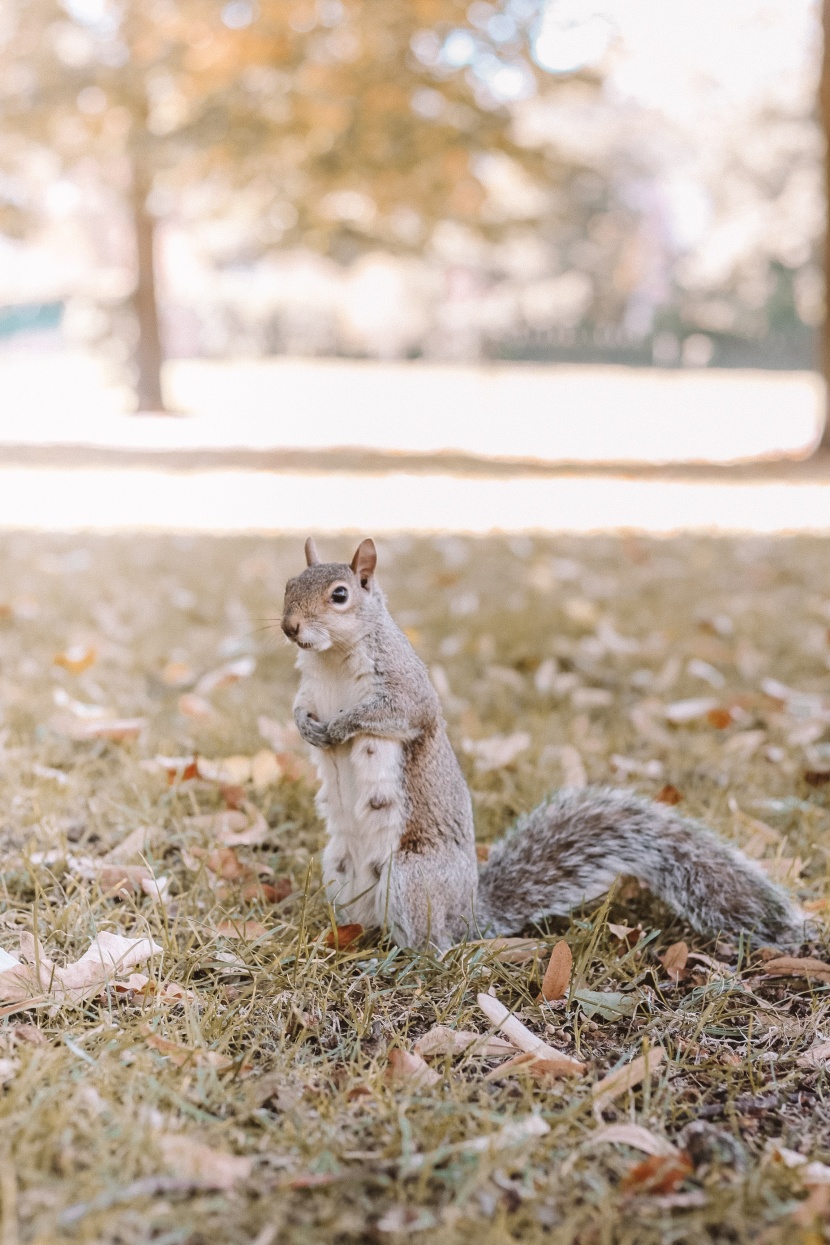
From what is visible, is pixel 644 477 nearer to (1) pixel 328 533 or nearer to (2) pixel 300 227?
(1) pixel 328 533

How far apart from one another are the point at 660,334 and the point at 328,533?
2367cm

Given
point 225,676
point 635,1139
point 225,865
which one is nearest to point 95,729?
point 225,676

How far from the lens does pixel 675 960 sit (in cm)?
208

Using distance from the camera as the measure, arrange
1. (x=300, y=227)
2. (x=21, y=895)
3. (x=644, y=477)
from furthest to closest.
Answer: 1. (x=300, y=227)
2. (x=644, y=477)
3. (x=21, y=895)

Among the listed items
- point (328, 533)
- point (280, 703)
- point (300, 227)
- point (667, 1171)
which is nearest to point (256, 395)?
point (300, 227)

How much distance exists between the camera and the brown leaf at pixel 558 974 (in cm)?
195

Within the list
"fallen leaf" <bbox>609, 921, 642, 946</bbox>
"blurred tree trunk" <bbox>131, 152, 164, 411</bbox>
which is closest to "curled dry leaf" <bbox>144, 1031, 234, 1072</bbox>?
"fallen leaf" <bbox>609, 921, 642, 946</bbox>

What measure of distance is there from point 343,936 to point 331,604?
567 millimetres

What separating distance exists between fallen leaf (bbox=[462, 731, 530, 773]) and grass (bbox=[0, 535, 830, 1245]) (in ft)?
0.10

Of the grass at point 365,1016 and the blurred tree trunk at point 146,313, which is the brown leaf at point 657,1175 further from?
the blurred tree trunk at point 146,313

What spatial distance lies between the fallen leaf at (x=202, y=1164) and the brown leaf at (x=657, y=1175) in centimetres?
46

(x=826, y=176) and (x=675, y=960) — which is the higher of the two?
(x=826, y=176)

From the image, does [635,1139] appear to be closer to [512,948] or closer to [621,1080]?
[621,1080]

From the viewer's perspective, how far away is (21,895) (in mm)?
2234
